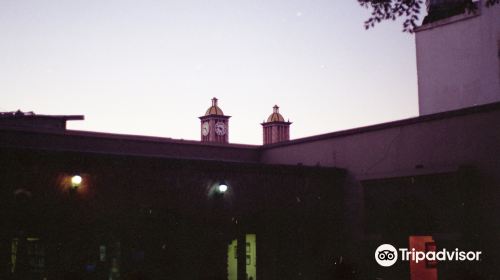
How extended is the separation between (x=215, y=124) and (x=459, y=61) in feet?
150

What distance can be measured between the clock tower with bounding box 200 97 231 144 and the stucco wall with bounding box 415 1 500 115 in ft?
141

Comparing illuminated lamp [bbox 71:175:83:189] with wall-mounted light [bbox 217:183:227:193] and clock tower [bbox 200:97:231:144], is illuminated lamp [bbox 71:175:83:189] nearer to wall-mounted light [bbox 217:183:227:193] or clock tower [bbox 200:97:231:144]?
wall-mounted light [bbox 217:183:227:193]

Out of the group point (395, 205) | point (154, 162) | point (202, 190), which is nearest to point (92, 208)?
point (154, 162)

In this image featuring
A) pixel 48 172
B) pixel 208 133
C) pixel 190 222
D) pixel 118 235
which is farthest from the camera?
pixel 208 133

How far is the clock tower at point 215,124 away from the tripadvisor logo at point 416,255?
162 feet

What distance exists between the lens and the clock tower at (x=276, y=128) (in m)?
68.2

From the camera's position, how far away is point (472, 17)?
25781mm

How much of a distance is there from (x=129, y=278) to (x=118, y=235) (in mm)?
7834

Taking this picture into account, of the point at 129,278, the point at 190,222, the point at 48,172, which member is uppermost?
the point at 48,172

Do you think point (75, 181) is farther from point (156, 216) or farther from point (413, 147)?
point (413, 147)

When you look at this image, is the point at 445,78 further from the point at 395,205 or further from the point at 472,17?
the point at 395,205

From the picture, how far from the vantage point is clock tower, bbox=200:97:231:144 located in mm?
69562

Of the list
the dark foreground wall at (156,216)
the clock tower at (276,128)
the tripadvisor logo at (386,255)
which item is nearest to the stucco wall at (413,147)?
the dark foreground wall at (156,216)

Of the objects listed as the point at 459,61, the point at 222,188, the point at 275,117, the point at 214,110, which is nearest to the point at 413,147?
the point at 222,188
